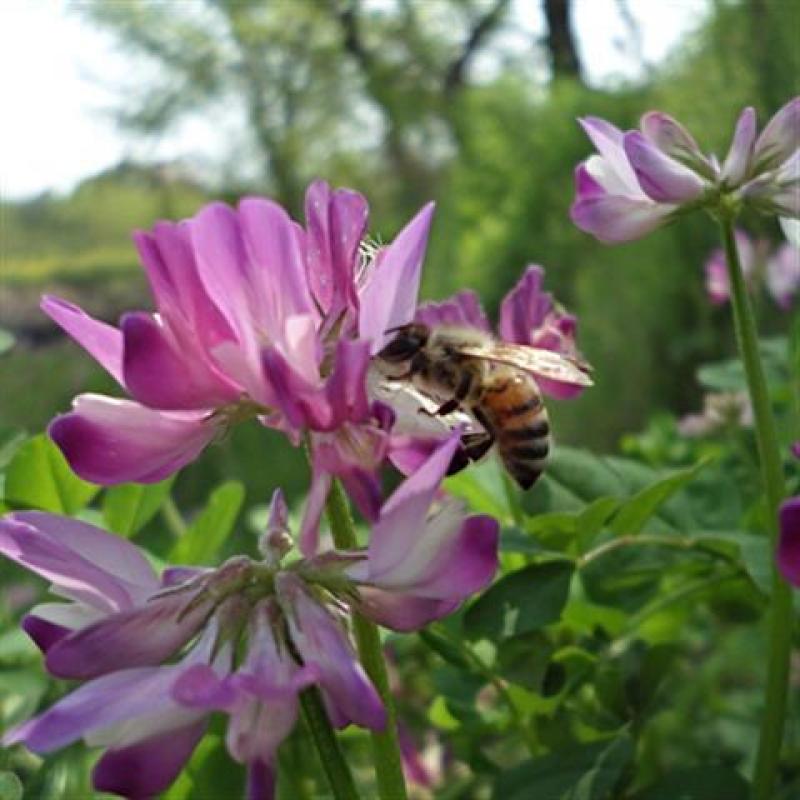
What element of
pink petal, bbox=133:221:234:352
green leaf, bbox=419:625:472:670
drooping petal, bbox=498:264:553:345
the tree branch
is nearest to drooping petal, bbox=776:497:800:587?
pink petal, bbox=133:221:234:352

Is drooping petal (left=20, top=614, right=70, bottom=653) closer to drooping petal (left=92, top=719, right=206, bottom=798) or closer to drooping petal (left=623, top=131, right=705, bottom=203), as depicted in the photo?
drooping petal (left=92, top=719, right=206, bottom=798)

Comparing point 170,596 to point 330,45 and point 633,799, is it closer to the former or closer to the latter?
point 633,799

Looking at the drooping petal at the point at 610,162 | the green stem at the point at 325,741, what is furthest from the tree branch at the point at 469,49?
the green stem at the point at 325,741

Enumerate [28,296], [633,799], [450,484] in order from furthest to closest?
1. [28,296]
2. [450,484]
3. [633,799]

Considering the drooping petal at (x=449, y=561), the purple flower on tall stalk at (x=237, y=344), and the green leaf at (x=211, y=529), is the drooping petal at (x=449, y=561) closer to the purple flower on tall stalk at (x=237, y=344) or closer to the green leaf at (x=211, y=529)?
the purple flower on tall stalk at (x=237, y=344)

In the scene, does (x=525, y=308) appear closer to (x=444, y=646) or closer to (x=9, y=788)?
(x=444, y=646)

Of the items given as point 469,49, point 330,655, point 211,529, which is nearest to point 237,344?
point 330,655

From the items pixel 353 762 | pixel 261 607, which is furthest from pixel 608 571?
pixel 353 762
